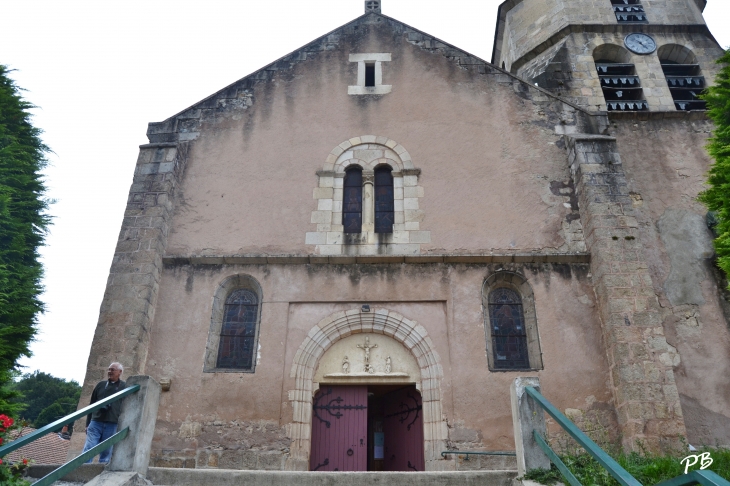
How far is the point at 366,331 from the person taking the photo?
357 inches

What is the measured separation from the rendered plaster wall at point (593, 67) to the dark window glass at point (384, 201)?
→ 15.8 feet

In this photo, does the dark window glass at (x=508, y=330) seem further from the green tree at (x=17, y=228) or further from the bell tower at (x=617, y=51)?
the green tree at (x=17, y=228)

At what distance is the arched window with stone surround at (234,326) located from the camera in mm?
8867

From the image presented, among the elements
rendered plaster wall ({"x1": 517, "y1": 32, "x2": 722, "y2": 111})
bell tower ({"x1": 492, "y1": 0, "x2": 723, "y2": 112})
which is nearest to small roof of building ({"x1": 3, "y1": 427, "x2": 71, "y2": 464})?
rendered plaster wall ({"x1": 517, "y1": 32, "x2": 722, "y2": 111})

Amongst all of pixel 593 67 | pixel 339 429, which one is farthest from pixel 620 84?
pixel 339 429

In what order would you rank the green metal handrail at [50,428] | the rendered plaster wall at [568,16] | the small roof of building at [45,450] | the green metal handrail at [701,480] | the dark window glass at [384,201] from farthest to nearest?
the small roof of building at [45,450] → the rendered plaster wall at [568,16] → the dark window glass at [384,201] → the green metal handrail at [50,428] → the green metal handrail at [701,480]

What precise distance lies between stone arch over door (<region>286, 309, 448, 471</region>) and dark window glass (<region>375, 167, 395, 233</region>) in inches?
64.8

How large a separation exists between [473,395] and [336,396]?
2.06 metres

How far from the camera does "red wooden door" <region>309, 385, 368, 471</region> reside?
8.29 metres

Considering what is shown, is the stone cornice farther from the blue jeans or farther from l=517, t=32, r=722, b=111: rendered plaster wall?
l=517, t=32, r=722, b=111: rendered plaster wall

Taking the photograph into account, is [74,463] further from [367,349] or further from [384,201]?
[384,201]

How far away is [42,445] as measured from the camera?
19.4 meters

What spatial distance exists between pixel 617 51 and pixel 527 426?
37.7 ft

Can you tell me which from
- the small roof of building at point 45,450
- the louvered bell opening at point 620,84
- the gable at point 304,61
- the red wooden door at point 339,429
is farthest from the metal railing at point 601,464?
the small roof of building at point 45,450
